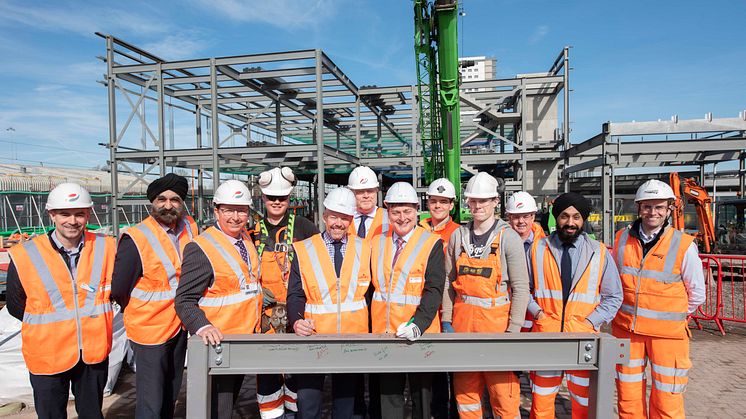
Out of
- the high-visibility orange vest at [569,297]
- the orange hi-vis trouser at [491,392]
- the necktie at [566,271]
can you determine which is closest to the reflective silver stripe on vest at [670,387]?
the high-visibility orange vest at [569,297]

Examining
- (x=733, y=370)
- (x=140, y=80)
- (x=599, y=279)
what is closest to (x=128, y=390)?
(x=599, y=279)

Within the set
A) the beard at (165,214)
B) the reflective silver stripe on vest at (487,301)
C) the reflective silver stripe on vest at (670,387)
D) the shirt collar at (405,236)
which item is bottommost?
the reflective silver stripe on vest at (670,387)

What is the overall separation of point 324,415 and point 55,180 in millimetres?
28620

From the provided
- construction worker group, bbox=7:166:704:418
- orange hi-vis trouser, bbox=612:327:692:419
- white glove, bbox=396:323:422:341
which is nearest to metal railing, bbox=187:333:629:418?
white glove, bbox=396:323:422:341


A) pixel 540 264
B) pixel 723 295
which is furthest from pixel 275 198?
pixel 723 295

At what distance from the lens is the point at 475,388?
110 inches

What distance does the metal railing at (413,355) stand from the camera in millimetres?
2066

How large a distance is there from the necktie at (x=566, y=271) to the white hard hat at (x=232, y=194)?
→ 2.25 m

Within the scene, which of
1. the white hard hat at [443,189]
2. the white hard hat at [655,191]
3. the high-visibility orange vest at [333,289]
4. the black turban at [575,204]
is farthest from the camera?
the white hard hat at [443,189]

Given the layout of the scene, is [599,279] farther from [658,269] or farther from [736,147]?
[736,147]

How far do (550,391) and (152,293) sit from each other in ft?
9.17

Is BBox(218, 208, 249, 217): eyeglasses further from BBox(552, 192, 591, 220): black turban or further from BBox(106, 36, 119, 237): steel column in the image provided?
BBox(106, 36, 119, 237): steel column

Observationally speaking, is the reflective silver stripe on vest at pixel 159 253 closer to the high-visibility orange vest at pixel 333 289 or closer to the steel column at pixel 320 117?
the high-visibility orange vest at pixel 333 289

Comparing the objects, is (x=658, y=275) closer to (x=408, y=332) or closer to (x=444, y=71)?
(x=408, y=332)
